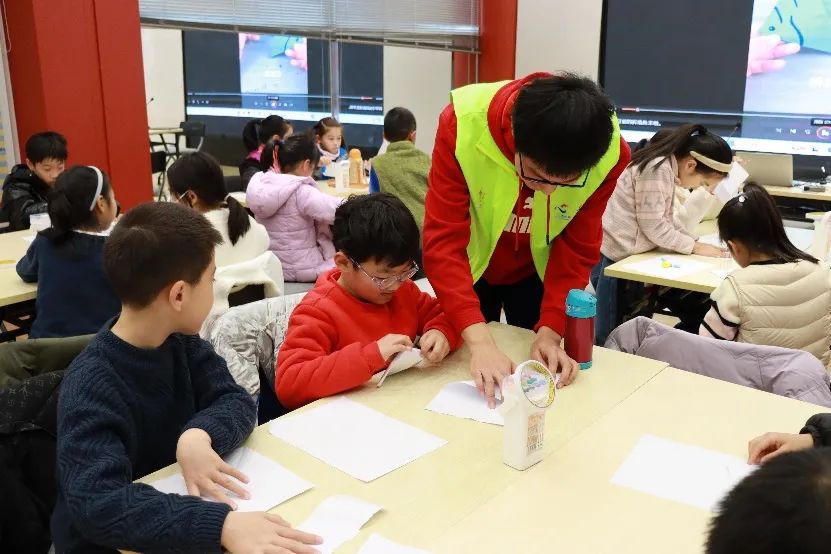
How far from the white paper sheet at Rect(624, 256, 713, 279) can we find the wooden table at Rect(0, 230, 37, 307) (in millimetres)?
2387

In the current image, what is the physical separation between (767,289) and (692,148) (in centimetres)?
103

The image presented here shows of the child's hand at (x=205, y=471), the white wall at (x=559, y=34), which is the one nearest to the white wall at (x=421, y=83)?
the white wall at (x=559, y=34)

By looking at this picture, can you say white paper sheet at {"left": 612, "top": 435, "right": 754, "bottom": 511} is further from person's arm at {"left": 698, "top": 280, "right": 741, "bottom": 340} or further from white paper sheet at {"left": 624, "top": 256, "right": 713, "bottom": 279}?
white paper sheet at {"left": 624, "top": 256, "right": 713, "bottom": 279}

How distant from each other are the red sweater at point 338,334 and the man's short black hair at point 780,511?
1.01 m

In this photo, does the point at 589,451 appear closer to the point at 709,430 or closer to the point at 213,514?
the point at 709,430

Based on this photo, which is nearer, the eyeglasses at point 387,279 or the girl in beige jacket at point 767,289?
the eyeglasses at point 387,279

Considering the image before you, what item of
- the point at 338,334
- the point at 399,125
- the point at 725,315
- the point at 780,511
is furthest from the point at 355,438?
the point at 399,125

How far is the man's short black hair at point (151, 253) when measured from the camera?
1.26 m

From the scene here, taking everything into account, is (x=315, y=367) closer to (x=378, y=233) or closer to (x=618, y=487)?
(x=378, y=233)

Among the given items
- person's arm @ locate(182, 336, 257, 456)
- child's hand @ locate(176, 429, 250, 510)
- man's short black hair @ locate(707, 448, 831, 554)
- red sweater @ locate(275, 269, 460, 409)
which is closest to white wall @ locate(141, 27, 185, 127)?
red sweater @ locate(275, 269, 460, 409)

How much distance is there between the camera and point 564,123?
1370mm

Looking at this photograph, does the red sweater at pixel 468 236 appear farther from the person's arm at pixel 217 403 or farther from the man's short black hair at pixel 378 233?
the person's arm at pixel 217 403

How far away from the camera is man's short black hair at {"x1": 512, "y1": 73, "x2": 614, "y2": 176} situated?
1.37 metres

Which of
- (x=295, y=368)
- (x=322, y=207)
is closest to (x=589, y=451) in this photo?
(x=295, y=368)
